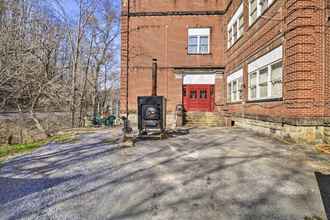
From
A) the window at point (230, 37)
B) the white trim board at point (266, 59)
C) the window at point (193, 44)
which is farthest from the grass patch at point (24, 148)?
Result: the window at point (230, 37)

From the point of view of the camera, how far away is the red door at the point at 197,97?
16.9 metres

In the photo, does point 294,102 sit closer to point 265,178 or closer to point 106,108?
point 265,178

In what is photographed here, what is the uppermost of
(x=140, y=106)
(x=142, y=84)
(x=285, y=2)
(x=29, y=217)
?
(x=285, y=2)

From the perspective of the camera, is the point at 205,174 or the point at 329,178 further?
the point at 205,174

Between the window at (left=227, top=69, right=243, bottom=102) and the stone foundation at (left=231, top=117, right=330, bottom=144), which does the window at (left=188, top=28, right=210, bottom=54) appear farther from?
the stone foundation at (left=231, top=117, right=330, bottom=144)

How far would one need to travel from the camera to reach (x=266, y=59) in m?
9.66

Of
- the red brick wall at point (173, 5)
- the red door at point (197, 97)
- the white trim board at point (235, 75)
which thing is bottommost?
the red door at point (197, 97)

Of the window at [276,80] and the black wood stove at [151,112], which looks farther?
the black wood stove at [151,112]

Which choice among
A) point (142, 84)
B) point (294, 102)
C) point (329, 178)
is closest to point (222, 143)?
point (294, 102)

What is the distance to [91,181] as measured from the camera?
181 inches

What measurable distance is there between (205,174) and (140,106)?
4754 millimetres

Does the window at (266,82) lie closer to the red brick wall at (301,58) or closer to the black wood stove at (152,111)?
the red brick wall at (301,58)

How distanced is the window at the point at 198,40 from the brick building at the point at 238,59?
7cm

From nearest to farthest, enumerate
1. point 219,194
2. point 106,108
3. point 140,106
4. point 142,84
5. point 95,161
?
1. point 219,194
2. point 95,161
3. point 140,106
4. point 142,84
5. point 106,108
